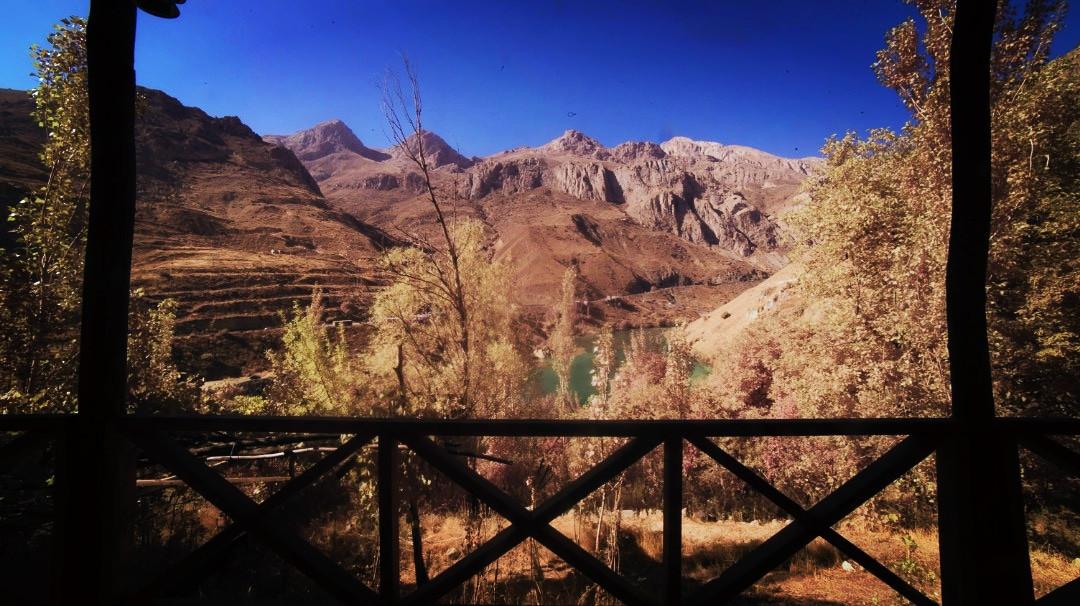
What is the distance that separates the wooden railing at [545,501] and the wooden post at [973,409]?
0.36 ft

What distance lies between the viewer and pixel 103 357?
2.29 meters

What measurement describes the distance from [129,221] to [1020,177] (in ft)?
38.3

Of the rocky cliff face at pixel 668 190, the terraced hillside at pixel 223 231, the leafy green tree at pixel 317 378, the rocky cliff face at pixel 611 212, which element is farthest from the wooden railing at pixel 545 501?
the rocky cliff face at pixel 668 190

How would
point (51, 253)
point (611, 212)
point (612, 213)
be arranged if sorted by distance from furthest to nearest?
point (611, 212) → point (612, 213) → point (51, 253)

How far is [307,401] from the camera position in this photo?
11.9 m

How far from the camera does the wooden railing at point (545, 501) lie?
1.97 meters

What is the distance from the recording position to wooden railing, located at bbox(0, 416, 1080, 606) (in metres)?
1.97

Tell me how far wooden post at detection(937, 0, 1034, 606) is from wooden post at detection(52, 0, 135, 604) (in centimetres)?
428

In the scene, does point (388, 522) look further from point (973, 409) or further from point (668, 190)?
point (668, 190)

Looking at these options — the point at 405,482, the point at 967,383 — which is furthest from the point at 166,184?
the point at 967,383

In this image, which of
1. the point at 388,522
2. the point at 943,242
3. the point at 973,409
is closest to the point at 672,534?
the point at 388,522

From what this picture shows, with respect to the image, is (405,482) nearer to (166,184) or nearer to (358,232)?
(358,232)

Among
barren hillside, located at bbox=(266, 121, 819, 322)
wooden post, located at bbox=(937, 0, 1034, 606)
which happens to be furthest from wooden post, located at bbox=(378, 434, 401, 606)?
barren hillside, located at bbox=(266, 121, 819, 322)

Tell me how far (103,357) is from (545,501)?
8.03 feet
